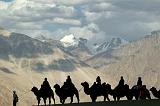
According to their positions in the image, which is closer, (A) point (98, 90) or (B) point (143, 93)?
(B) point (143, 93)

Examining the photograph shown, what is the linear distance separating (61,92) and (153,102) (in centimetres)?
1128

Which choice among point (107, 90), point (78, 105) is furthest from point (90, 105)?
point (107, 90)

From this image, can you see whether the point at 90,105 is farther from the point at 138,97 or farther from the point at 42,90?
the point at 42,90

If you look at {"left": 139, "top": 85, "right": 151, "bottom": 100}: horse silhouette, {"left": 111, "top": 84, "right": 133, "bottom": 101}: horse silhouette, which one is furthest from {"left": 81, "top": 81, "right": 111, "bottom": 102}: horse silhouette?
{"left": 139, "top": 85, "right": 151, "bottom": 100}: horse silhouette

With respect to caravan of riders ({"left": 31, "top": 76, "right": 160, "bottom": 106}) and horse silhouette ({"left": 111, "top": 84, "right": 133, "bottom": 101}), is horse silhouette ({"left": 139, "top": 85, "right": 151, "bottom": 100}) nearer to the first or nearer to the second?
caravan of riders ({"left": 31, "top": 76, "right": 160, "bottom": 106})

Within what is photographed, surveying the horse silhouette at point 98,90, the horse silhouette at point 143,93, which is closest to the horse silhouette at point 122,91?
the horse silhouette at point 143,93

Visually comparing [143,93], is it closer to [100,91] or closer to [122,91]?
[122,91]

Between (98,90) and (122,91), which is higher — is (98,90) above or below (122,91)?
above

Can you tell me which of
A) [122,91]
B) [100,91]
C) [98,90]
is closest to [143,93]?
[122,91]

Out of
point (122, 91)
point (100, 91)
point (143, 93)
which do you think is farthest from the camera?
point (100, 91)

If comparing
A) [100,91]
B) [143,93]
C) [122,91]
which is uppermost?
[100,91]

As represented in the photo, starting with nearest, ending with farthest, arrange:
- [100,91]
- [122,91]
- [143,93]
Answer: [143,93] < [122,91] < [100,91]

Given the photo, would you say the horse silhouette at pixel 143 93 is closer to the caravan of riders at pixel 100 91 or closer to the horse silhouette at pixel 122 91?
the caravan of riders at pixel 100 91

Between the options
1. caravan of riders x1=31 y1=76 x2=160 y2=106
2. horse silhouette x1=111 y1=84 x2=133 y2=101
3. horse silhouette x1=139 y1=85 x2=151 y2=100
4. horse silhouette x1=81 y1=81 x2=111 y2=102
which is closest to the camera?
horse silhouette x1=139 y1=85 x2=151 y2=100
